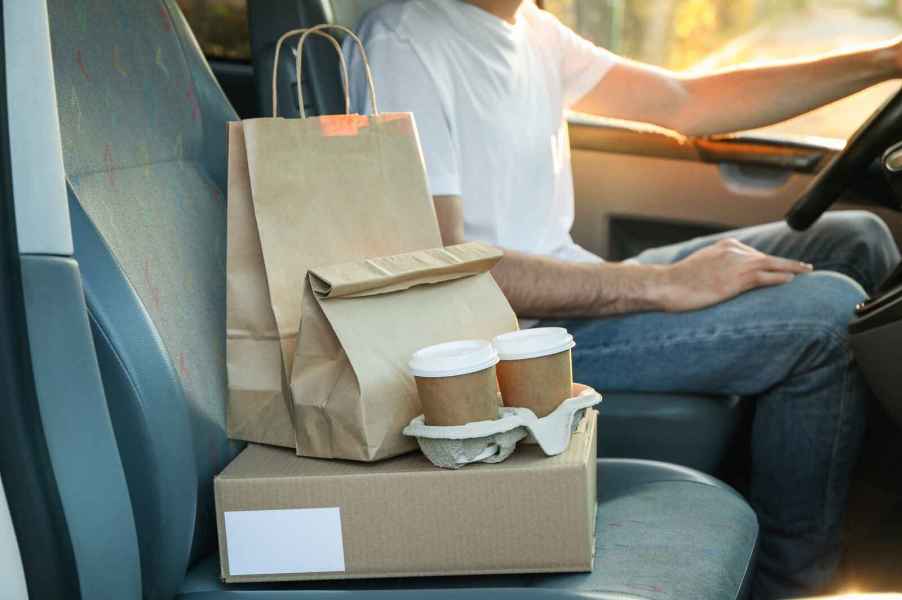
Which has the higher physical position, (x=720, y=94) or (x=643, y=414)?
(x=720, y=94)

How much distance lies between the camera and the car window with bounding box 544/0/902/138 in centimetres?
231

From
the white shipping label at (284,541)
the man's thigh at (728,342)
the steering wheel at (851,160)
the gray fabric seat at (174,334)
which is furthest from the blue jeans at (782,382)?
the white shipping label at (284,541)

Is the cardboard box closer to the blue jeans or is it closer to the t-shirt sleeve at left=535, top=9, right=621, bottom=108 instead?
the blue jeans

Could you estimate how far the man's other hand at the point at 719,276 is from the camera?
5.28 feet

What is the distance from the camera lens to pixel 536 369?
3.51ft

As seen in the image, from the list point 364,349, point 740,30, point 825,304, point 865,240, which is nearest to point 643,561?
point 364,349

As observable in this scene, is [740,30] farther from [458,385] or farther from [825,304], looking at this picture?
[458,385]

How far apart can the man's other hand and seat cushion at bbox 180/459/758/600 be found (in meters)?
0.34

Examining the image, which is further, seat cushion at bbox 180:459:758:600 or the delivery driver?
the delivery driver

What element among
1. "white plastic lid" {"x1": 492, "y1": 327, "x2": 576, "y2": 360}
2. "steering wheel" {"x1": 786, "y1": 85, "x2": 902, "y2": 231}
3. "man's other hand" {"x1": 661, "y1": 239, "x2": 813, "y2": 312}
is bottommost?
"man's other hand" {"x1": 661, "y1": 239, "x2": 813, "y2": 312}

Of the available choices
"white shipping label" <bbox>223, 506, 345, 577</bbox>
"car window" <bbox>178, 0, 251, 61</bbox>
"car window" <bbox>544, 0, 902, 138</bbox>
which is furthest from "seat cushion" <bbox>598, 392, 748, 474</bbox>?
"car window" <bbox>178, 0, 251, 61</bbox>

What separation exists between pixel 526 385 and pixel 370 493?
0.57 feet

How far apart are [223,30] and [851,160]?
122cm

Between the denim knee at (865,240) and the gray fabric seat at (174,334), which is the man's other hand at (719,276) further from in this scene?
the gray fabric seat at (174,334)
